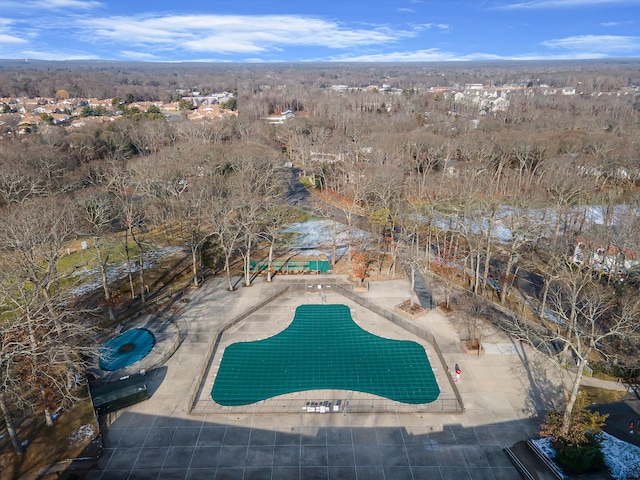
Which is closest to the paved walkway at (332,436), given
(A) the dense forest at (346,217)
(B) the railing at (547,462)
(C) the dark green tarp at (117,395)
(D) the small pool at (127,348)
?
(C) the dark green tarp at (117,395)

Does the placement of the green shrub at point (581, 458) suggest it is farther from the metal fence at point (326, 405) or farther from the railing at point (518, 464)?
the metal fence at point (326, 405)

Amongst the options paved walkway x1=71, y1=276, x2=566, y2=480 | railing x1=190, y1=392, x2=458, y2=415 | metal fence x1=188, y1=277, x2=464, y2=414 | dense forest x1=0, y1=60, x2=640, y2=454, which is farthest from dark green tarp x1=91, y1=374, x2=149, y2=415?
railing x1=190, y1=392, x2=458, y2=415

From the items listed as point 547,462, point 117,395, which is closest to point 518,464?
point 547,462

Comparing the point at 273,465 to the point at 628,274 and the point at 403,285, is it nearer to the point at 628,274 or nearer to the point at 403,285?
the point at 403,285

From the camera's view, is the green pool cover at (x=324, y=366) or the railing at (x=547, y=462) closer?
the railing at (x=547, y=462)

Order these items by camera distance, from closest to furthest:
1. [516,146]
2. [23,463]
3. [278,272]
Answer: [23,463] < [278,272] < [516,146]

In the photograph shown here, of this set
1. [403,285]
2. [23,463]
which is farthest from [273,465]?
[403,285]

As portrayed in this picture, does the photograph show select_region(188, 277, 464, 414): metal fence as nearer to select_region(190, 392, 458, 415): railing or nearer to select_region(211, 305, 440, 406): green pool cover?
select_region(190, 392, 458, 415): railing
